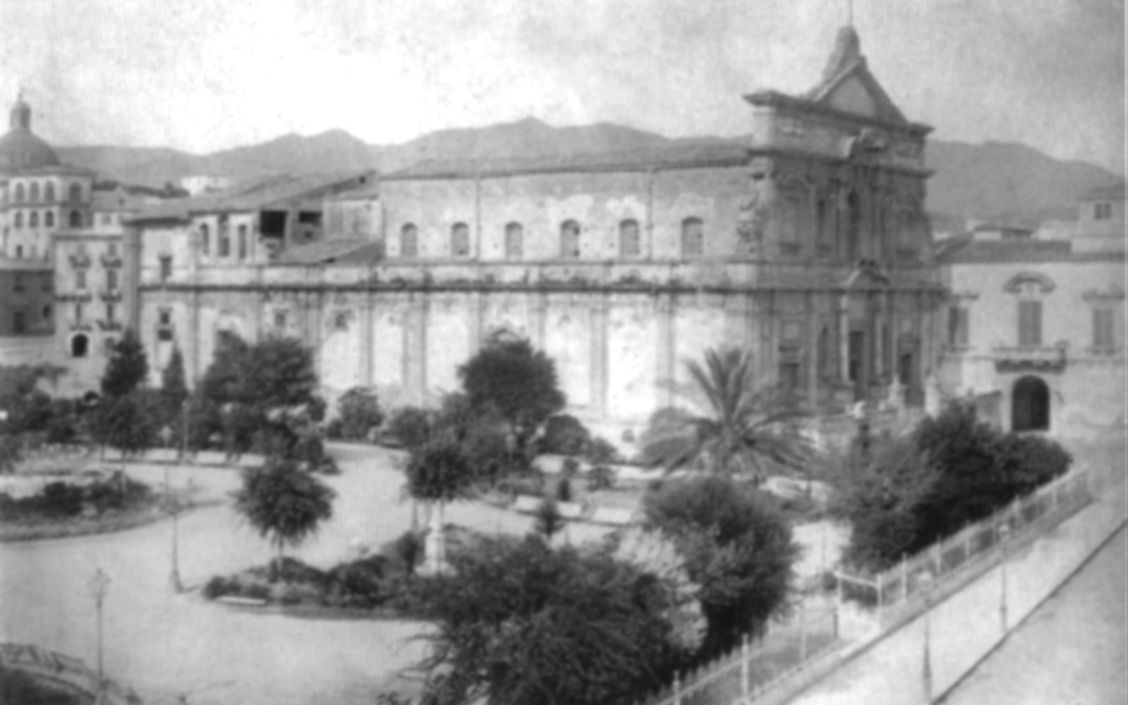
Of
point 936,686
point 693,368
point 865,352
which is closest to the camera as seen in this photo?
point 936,686

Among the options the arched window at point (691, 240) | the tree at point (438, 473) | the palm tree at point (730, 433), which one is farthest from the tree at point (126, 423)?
the arched window at point (691, 240)

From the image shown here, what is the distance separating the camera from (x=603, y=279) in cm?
2186

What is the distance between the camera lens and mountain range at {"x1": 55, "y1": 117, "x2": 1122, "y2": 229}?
53.0ft

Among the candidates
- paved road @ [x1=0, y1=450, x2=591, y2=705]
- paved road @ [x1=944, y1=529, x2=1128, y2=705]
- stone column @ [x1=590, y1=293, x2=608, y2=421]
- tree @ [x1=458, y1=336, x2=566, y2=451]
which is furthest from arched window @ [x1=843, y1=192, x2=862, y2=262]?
paved road @ [x1=944, y1=529, x2=1128, y2=705]

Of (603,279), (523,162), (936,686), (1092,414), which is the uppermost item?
(523,162)

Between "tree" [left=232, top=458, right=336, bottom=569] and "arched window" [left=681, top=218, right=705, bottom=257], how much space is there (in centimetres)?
763

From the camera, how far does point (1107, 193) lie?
16.0 metres

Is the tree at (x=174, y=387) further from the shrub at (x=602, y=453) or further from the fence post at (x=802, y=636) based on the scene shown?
the fence post at (x=802, y=636)

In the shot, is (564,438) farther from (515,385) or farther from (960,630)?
(960,630)

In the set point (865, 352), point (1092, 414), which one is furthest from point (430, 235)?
point (1092, 414)

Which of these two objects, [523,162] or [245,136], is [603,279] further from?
[245,136]

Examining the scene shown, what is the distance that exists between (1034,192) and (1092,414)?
535 centimetres

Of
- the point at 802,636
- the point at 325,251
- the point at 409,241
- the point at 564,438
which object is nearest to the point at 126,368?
the point at 325,251

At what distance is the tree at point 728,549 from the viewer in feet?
43.0
